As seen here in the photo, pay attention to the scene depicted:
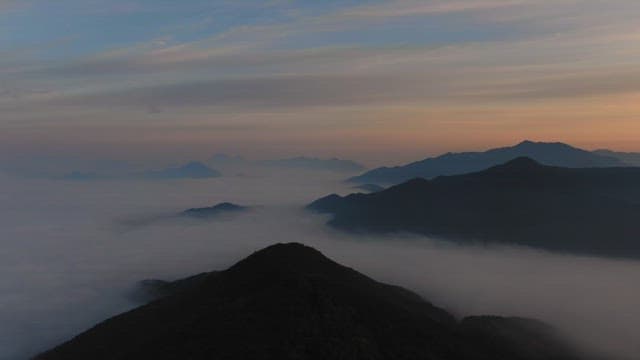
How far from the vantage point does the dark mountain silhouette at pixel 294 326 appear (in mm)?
76000

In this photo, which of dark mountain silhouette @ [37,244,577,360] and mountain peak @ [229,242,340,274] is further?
mountain peak @ [229,242,340,274]

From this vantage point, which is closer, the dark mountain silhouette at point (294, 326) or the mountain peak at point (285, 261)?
the dark mountain silhouette at point (294, 326)

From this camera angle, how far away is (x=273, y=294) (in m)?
89.1

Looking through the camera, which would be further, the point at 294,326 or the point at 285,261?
the point at 285,261

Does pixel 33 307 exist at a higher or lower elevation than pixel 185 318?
lower

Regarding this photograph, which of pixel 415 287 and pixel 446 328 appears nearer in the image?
pixel 446 328

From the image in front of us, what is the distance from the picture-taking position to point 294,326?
258ft

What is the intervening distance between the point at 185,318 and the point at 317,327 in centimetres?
2144

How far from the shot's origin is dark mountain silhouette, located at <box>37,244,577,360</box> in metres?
76.0

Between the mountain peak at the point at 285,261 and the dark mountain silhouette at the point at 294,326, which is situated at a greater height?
the mountain peak at the point at 285,261

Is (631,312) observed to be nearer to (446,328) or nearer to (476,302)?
(476,302)

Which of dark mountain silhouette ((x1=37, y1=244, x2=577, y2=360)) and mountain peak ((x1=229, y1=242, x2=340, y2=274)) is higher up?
mountain peak ((x1=229, y1=242, x2=340, y2=274))

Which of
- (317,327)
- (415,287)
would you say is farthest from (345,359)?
(415,287)

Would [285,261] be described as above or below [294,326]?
above
